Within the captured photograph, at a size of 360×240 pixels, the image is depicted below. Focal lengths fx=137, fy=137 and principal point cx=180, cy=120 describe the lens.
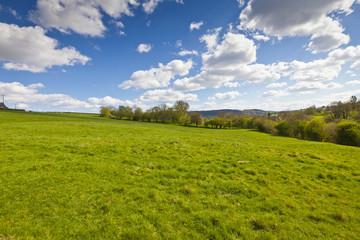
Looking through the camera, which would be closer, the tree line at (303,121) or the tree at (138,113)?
the tree line at (303,121)

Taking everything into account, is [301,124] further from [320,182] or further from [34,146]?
[34,146]

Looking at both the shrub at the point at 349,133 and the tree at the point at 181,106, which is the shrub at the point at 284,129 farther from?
the tree at the point at 181,106

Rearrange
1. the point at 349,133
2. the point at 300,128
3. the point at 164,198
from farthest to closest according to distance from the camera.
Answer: the point at 300,128
the point at 349,133
the point at 164,198

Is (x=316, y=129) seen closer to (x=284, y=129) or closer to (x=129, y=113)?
(x=284, y=129)

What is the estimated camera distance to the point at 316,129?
51.9 meters

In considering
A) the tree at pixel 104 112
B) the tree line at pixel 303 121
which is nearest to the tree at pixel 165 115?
the tree line at pixel 303 121

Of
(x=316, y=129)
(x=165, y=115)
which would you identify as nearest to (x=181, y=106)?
(x=165, y=115)

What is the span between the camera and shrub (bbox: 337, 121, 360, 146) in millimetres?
41119

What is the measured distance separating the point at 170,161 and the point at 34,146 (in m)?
12.8

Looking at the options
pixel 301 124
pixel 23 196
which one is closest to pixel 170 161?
pixel 23 196

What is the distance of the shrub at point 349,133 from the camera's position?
41119 millimetres

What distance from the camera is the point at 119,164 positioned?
11.1m

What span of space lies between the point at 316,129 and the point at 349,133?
9835 mm

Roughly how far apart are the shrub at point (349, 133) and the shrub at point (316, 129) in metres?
5.71
